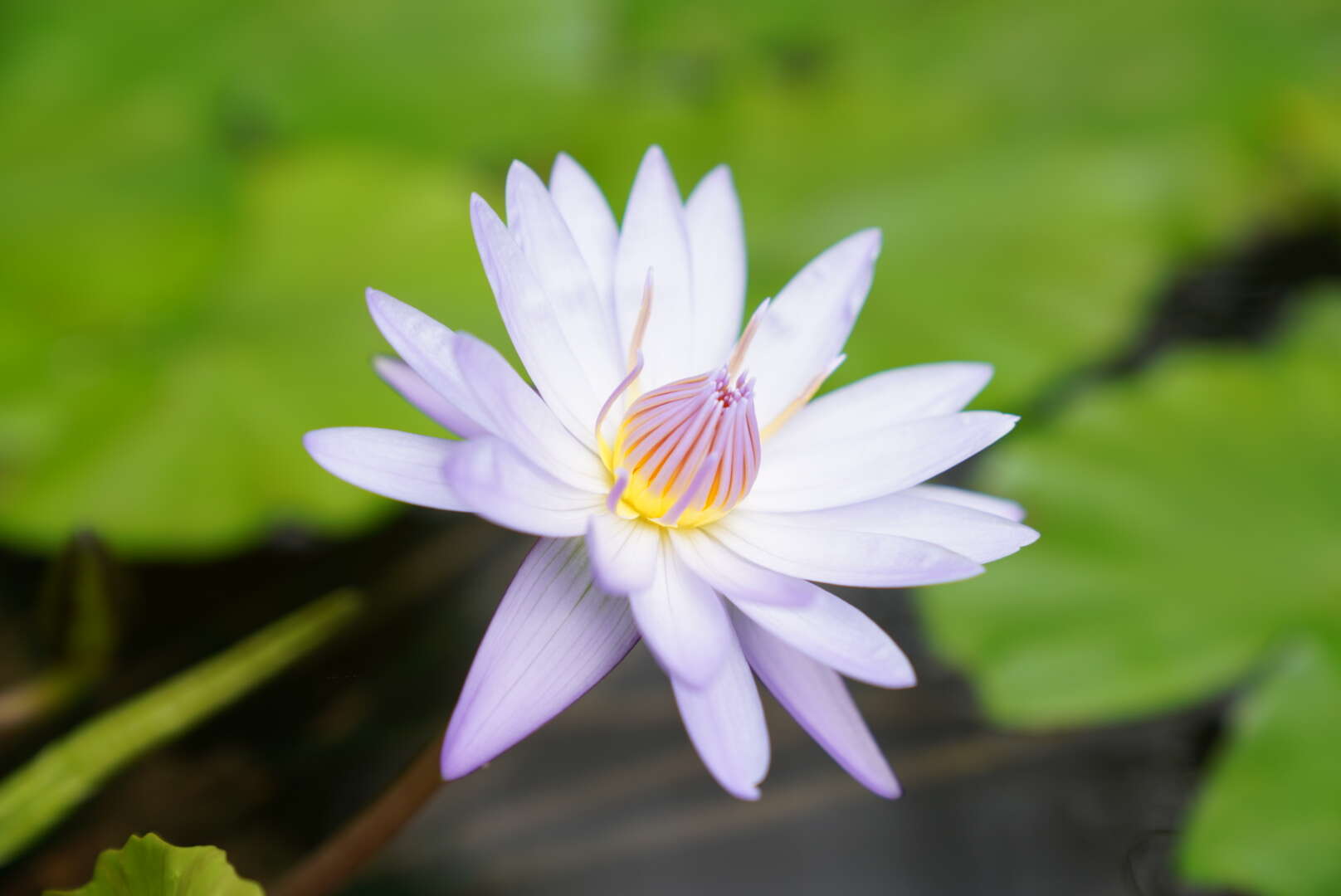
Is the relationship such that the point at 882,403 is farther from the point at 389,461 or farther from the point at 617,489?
the point at 389,461

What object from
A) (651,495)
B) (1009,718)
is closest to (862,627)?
(651,495)

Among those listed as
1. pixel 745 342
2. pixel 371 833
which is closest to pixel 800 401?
pixel 745 342

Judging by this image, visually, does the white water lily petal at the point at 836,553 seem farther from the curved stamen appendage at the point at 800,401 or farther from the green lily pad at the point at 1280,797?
the green lily pad at the point at 1280,797

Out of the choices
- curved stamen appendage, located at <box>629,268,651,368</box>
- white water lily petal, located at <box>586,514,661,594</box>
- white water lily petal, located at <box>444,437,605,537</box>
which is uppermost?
curved stamen appendage, located at <box>629,268,651,368</box>

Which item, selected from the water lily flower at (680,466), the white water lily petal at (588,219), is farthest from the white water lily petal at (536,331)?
the white water lily petal at (588,219)

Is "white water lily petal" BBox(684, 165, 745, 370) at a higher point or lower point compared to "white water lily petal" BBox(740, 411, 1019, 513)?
higher

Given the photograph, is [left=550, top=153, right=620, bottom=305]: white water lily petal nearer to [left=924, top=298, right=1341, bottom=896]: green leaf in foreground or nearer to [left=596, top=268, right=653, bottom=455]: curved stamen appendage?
[left=596, top=268, right=653, bottom=455]: curved stamen appendage

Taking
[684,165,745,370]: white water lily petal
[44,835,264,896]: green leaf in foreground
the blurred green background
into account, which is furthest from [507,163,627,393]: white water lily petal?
the blurred green background
